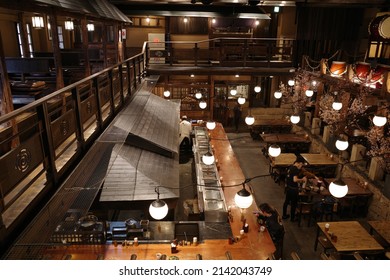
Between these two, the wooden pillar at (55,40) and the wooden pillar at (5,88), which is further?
the wooden pillar at (55,40)

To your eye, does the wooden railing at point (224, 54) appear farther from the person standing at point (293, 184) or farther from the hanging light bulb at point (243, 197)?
the hanging light bulb at point (243, 197)

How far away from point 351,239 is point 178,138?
6082 millimetres

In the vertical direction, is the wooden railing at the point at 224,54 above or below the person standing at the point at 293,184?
above

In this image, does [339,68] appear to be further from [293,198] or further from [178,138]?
[178,138]

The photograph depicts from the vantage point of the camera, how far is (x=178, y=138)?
11141 millimetres

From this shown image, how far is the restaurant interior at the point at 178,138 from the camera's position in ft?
16.3

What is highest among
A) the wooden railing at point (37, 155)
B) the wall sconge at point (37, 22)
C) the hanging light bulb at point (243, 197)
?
the wall sconge at point (37, 22)

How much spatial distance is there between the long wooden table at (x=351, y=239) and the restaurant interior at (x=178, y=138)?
38 millimetres

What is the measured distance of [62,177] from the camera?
4836 millimetres

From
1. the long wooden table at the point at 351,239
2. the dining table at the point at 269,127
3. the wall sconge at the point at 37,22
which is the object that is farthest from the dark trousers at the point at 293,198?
the wall sconge at the point at 37,22

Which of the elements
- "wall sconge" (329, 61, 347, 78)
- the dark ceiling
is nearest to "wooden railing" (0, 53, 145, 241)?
"wall sconge" (329, 61, 347, 78)

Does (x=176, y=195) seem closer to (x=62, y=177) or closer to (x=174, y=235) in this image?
(x=174, y=235)

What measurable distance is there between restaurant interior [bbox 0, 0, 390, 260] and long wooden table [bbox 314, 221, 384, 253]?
38 millimetres

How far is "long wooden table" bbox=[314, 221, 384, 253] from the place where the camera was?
7.95 meters
